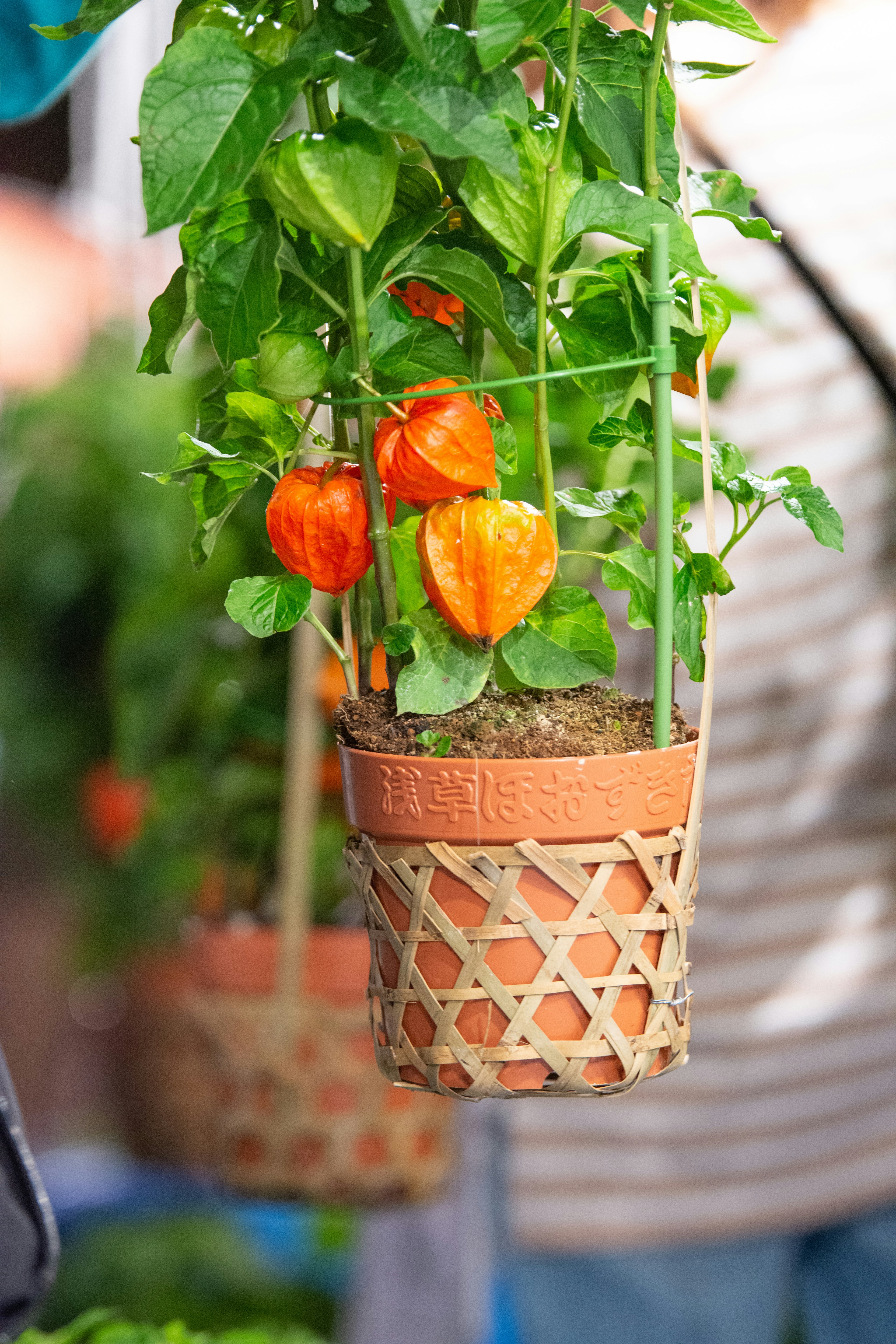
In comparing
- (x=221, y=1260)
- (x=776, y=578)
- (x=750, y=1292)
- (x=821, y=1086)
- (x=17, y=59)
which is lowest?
(x=221, y=1260)

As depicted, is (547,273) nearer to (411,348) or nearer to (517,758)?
(411,348)

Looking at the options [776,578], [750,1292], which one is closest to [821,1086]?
[750,1292]

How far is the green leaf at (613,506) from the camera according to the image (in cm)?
41

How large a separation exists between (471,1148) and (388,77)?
1178mm

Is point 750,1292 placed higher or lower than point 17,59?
lower

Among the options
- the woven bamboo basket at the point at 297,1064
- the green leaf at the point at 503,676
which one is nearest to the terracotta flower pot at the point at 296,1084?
the woven bamboo basket at the point at 297,1064

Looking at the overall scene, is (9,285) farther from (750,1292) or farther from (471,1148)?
(750,1292)

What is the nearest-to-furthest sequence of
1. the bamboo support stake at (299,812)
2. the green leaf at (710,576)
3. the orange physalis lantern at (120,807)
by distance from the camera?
the green leaf at (710,576), the bamboo support stake at (299,812), the orange physalis lantern at (120,807)

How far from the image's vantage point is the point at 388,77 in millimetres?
306

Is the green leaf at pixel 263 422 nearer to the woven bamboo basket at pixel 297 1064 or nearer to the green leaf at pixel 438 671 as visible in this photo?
the green leaf at pixel 438 671

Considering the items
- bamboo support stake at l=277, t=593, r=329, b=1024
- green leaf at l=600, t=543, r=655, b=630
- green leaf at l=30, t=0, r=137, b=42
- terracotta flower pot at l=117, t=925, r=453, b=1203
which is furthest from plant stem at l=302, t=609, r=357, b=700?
terracotta flower pot at l=117, t=925, r=453, b=1203

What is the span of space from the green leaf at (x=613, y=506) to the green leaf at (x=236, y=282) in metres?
0.14

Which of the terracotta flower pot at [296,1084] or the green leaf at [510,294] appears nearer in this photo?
the green leaf at [510,294]

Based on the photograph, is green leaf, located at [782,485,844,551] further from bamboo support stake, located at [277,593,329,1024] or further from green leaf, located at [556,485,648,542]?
bamboo support stake, located at [277,593,329,1024]
